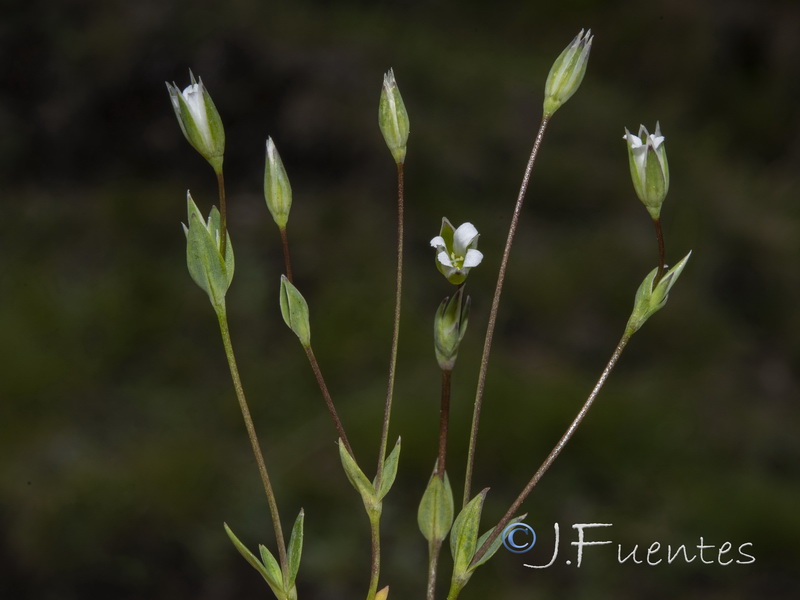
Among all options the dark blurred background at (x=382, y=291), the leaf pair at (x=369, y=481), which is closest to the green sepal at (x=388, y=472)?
the leaf pair at (x=369, y=481)

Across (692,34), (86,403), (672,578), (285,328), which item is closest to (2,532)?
(86,403)

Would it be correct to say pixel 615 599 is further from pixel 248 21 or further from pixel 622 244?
pixel 248 21

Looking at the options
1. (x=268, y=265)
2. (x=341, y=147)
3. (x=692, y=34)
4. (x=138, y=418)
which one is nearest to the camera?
(x=138, y=418)

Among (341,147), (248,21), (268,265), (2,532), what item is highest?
(248,21)

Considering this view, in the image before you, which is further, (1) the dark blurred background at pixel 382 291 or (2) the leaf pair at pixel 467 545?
(1) the dark blurred background at pixel 382 291

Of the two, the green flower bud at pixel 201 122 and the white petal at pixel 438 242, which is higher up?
the green flower bud at pixel 201 122

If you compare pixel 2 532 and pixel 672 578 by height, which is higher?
pixel 2 532

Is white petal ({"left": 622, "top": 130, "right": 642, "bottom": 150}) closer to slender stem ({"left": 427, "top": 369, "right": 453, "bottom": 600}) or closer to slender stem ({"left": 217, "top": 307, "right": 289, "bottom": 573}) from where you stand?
slender stem ({"left": 427, "top": 369, "right": 453, "bottom": 600})

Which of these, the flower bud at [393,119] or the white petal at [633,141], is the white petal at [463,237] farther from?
the white petal at [633,141]
